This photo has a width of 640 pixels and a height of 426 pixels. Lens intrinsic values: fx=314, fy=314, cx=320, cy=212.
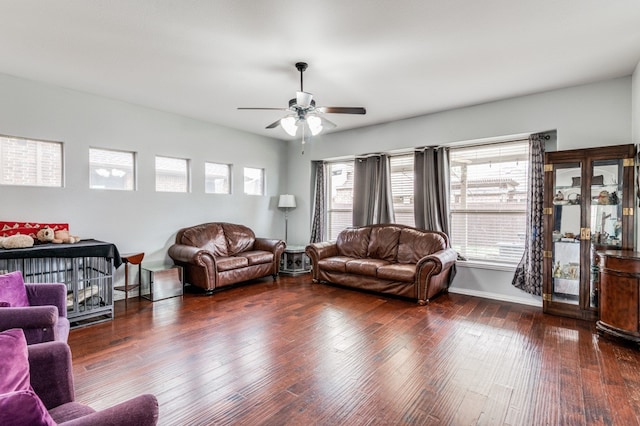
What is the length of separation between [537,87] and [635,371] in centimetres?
327

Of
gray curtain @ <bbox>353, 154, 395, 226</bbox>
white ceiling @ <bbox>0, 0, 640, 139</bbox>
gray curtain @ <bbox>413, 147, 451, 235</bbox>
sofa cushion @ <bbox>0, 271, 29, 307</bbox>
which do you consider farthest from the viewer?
gray curtain @ <bbox>353, 154, 395, 226</bbox>

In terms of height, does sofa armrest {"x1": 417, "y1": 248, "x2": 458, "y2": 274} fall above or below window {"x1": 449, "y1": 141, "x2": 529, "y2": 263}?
below

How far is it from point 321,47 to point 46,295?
3.23 m

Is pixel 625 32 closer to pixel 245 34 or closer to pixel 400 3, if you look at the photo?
pixel 400 3

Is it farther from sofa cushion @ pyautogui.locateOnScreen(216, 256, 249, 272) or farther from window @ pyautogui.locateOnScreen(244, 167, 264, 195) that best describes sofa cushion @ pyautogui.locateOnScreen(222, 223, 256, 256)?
window @ pyautogui.locateOnScreen(244, 167, 264, 195)

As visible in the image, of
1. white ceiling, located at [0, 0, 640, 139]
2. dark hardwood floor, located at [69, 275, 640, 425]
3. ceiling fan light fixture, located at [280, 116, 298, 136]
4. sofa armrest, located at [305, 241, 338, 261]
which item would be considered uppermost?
white ceiling, located at [0, 0, 640, 139]

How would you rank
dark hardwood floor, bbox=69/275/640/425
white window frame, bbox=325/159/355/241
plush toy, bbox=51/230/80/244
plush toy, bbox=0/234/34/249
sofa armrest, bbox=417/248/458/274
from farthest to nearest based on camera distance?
white window frame, bbox=325/159/355/241 < sofa armrest, bbox=417/248/458/274 < plush toy, bbox=51/230/80/244 < plush toy, bbox=0/234/34/249 < dark hardwood floor, bbox=69/275/640/425

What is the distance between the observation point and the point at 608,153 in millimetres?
3555

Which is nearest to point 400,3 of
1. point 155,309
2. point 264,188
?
point 155,309

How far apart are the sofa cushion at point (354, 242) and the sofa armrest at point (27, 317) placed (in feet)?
14.4

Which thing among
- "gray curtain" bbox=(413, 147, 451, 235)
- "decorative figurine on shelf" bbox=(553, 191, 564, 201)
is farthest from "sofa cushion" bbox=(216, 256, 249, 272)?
"decorative figurine on shelf" bbox=(553, 191, 564, 201)

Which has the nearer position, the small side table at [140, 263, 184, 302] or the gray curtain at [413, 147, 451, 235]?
the small side table at [140, 263, 184, 302]

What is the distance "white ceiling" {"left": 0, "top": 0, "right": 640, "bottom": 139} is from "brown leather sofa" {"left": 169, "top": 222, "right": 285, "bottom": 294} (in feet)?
7.40

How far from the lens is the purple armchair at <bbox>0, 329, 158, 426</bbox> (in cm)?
84
